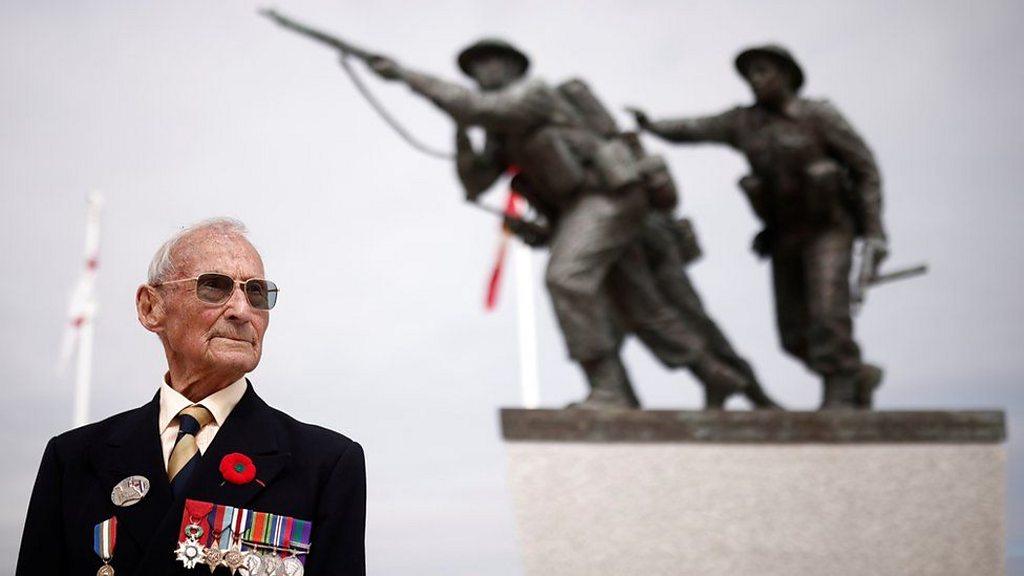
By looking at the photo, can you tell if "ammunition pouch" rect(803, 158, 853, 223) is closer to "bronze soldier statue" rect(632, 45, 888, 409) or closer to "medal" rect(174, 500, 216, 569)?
"bronze soldier statue" rect(632, 45, 888, 409)

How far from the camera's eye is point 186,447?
1.67 m

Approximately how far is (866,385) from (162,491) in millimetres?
5404

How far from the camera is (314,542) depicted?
1.69 meters

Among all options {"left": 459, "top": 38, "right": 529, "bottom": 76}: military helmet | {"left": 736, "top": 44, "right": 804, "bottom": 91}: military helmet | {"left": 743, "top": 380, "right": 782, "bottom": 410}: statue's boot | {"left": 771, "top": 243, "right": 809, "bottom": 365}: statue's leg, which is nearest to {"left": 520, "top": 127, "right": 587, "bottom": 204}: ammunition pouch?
{"left": 459, "top": 38, "right": 529, "bottom": 76}: military helmet

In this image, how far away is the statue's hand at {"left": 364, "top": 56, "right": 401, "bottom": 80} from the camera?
6.34 metres

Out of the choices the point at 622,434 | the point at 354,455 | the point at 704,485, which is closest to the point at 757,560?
the point at 704,485

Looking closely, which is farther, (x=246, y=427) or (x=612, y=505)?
(x=612, y=505)

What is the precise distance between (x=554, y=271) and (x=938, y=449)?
221 centimetres

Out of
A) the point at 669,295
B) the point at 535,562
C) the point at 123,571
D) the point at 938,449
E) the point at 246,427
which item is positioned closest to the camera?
the point at 123,571

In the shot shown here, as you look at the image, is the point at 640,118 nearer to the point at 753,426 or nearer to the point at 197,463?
the point at 753,426

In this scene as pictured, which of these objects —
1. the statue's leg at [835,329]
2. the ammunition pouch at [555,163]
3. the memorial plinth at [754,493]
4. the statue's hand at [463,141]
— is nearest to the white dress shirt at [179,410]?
the memorial plinth at [754,493]

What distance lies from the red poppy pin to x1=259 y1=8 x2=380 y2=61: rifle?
5024 mm

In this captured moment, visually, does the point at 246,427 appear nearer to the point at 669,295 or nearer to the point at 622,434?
the point at 622,434

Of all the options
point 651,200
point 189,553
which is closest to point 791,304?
point 651,200
